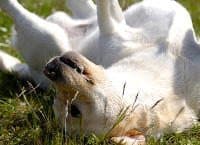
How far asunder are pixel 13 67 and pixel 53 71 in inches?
85.8

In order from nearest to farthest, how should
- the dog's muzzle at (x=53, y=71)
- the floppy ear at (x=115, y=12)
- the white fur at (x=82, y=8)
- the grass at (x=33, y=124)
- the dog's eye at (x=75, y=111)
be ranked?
1. the dog's muzzle at (x=53, y=71)
2. the dog's eye at (x=75, y=111)
3. the grass at (x=33, y=124)
4. the floppy ear at (x=115, y=12)
5. the white fur at (x=82, y=8)

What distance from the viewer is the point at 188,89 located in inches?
168

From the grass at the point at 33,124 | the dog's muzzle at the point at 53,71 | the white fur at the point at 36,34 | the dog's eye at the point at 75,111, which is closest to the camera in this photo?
the dog's muzzle at the point at 53,71

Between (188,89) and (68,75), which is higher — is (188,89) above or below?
below

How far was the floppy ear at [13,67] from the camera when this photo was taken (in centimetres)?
558

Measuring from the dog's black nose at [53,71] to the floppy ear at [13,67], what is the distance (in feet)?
6.40

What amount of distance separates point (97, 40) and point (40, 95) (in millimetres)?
589

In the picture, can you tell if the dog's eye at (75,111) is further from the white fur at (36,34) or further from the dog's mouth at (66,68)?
the white fur at (36,34)

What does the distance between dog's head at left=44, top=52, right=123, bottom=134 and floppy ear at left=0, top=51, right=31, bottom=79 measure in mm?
1869

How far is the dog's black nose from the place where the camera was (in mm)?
3557

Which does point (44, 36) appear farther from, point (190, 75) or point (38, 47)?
point (190, 75)

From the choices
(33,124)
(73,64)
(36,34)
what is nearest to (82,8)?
(36,34)

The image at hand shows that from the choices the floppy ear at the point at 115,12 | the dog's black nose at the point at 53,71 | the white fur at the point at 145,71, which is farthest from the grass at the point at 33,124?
the floppy ear at the point at 115,12

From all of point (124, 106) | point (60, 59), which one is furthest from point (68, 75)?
point (124, 106)
